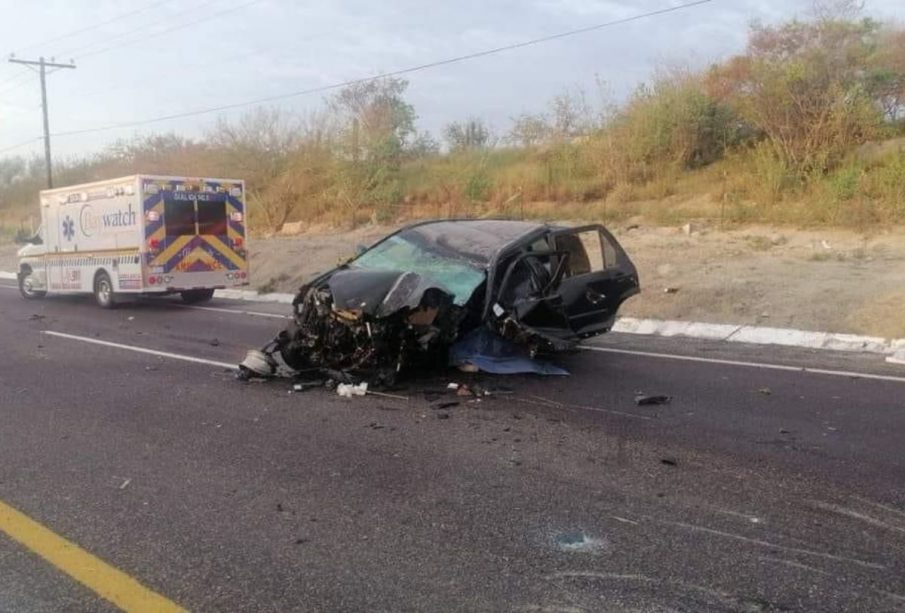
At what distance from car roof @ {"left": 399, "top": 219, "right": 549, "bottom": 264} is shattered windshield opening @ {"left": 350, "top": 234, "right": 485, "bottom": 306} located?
116mm

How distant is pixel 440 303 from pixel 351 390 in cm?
116

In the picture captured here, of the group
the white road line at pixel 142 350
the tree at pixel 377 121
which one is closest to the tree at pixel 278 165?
the tree at pixel 377 121

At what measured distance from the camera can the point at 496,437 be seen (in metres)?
6.11

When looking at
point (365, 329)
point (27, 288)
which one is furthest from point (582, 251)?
point (27, 288)

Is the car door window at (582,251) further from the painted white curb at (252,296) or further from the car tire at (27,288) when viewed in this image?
the car tire at (27,288)

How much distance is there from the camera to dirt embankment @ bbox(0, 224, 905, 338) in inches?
473

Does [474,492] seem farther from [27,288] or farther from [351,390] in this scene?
[27,288]

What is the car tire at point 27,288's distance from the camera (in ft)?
63.8

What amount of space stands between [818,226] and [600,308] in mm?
11171

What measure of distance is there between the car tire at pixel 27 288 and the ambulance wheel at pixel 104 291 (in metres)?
3.10

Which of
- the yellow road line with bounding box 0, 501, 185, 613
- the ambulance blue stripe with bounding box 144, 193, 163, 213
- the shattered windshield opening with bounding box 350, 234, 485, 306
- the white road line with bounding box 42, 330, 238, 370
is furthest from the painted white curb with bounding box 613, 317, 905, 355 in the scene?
the yellow road line with bounding box 0, 501, 185, 613

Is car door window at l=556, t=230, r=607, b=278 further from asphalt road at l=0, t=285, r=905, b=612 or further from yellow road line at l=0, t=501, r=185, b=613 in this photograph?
yellow road line at l=0, t=501, r=185, b=613

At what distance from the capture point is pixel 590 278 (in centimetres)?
906

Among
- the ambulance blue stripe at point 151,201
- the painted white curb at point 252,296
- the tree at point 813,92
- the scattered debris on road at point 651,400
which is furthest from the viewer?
the tree at point 813,92
